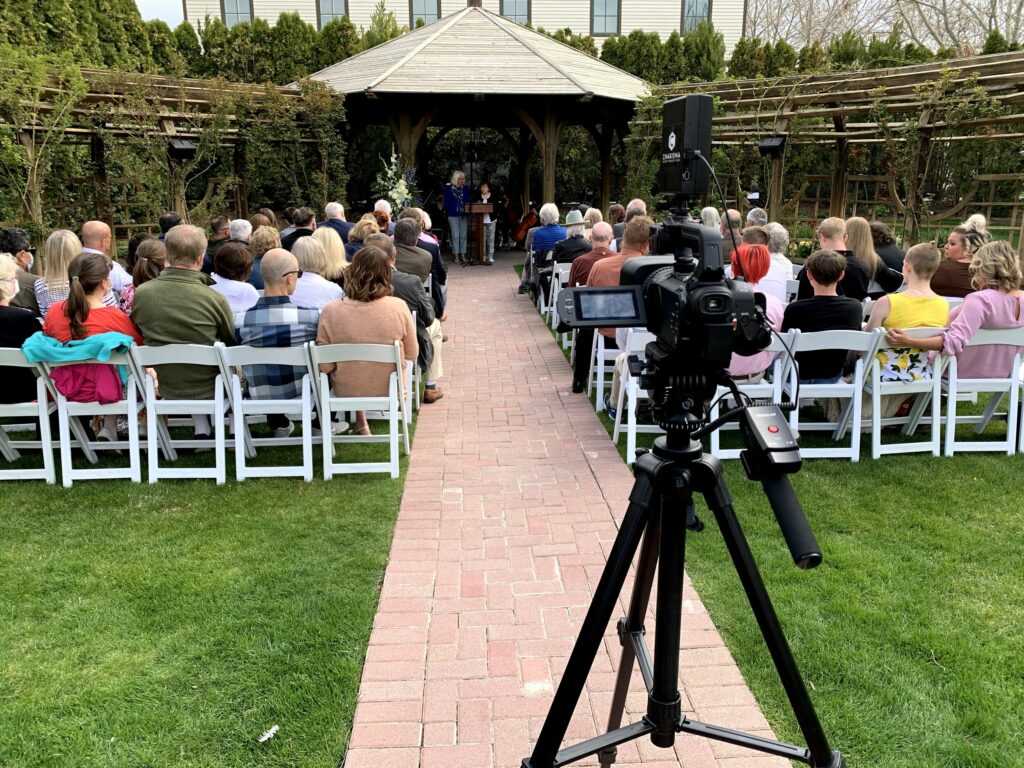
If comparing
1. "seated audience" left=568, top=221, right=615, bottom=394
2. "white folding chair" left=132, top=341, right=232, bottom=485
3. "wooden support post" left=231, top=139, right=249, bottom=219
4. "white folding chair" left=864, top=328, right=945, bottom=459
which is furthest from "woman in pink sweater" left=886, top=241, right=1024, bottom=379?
"wooden support post" left=231, top=139, right=249, bottom=219

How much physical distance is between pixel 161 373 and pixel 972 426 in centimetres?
604

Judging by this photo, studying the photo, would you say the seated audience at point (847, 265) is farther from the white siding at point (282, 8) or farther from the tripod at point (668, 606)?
the white siding at point (282, 8)

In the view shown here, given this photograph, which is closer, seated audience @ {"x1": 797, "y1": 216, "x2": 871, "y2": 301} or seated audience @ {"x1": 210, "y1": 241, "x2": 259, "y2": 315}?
seated audience @ {"x1": 210, "y1": 241, "x2": 259, "y2": 315}

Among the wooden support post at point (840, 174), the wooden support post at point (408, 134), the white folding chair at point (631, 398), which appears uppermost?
the wooden support post at point (408, 134)

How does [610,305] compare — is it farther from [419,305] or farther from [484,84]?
[484,84]

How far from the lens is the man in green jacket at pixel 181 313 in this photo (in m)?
5.25

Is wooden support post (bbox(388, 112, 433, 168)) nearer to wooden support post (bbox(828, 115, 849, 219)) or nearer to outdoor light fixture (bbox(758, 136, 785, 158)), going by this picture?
outdoor light fixture (bbox(758, 136, 785, 158))

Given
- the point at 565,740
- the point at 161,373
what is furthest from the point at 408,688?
the point at 161,373

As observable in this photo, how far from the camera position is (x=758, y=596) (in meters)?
2.05

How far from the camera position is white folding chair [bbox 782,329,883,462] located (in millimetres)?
5137

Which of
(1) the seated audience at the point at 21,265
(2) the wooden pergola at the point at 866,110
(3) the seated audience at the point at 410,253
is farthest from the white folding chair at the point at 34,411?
(2) the wooden pergola at the point at 866,110

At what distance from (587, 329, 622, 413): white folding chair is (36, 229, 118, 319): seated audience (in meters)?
3.77

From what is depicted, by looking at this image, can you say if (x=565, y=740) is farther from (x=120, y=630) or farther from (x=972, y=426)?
(x=972, y=426)

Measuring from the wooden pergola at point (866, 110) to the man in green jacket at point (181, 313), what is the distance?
9567 millimetres
